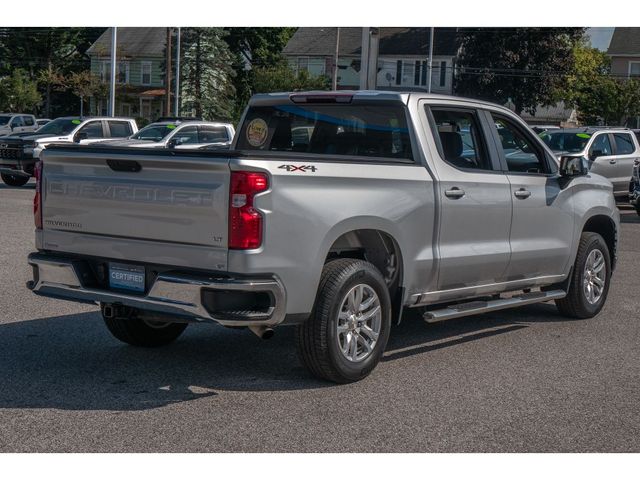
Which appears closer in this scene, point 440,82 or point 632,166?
point 632,166

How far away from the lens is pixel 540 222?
8.75m

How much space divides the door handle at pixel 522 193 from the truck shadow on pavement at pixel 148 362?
1.27 meters

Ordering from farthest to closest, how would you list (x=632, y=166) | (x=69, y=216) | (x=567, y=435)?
1. (x=632, y=166)
2. (x=69, y=216)
3. (x=567, y=435)

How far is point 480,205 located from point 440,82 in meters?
71.7

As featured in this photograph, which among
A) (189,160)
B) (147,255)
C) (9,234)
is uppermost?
(189,160)

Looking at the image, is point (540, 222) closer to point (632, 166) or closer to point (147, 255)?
point (147, 255)

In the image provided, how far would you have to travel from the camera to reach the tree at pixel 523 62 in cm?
6838

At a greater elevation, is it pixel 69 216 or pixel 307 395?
pixel 69 216

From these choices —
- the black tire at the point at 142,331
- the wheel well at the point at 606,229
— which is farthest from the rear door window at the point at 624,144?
the black tire at the point at 142,331

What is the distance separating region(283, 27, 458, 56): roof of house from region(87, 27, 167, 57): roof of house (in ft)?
35.1

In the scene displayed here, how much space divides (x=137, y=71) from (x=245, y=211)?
269 ft

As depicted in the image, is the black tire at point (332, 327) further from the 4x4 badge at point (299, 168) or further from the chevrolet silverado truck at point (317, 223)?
the 4x4 badge at point (299, 168)

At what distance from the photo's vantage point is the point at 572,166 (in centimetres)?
900

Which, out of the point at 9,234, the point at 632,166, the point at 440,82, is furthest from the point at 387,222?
the point at 440,82
